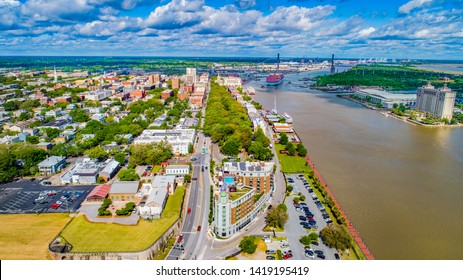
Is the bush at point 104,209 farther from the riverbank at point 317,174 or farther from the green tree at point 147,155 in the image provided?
the riverbank at point 317,174

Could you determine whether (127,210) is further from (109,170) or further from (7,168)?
(7,168)

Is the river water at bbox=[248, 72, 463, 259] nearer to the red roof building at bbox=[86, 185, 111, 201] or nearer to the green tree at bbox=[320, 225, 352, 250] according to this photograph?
the green tree at bbox=[320, 225, 352, 250]

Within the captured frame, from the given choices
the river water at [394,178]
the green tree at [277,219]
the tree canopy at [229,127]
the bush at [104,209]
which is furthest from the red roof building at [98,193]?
the river water at [394,178]

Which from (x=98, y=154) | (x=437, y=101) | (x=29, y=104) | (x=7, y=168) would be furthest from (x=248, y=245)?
(x=29, y=104)

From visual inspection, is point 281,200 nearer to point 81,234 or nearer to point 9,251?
point 81,234

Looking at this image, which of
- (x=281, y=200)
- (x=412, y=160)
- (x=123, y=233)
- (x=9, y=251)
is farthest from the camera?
(x=412, y=160)

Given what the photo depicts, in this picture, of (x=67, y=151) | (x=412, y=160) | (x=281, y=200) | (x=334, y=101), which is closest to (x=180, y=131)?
(x=67, y=151)
